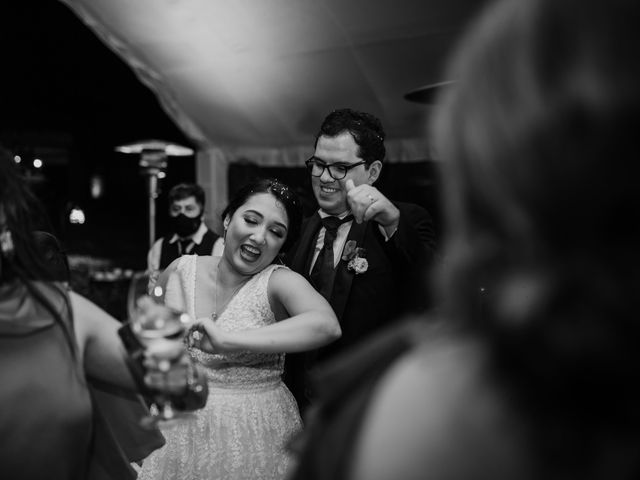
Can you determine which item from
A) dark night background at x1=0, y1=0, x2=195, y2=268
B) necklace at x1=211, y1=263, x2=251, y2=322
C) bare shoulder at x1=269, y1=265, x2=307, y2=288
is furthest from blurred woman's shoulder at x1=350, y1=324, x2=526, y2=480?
dark night background at x1=0, y1=0, x2=195, y2=268

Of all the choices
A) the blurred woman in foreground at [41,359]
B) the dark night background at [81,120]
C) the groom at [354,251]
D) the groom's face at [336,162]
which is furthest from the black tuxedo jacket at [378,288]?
the dark night background at [81,120]

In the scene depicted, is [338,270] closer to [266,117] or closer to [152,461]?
[152,461]

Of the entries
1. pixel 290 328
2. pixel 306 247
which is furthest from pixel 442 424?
Answer: pixel 306 247

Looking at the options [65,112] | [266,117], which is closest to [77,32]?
[65,112]

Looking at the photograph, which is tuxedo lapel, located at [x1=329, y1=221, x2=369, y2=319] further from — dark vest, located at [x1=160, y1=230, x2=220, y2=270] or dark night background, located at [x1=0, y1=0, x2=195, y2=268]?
dark night background, located at [x1=0, y1=0, x2=195, y2=268]

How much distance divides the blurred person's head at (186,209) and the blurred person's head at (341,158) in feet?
8.17

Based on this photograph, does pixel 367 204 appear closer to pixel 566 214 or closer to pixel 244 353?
pixel 244 353

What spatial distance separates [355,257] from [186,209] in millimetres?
2815

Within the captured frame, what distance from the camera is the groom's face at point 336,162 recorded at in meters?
2.64

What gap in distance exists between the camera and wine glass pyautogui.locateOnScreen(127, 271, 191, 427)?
138 cm

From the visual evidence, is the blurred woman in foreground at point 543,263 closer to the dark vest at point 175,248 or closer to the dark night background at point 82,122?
the dark vest at point 175,248

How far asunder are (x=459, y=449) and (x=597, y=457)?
0.12 metres

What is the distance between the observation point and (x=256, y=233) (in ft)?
7.77

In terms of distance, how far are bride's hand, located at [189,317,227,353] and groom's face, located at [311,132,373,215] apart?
92 centimetres
